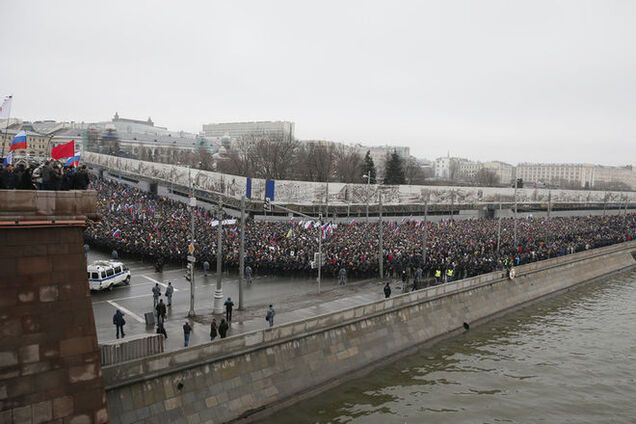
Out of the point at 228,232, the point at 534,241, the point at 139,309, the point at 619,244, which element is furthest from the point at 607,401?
the point at 619,244

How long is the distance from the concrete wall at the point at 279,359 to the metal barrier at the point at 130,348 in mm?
462

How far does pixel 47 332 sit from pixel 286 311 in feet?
37.3

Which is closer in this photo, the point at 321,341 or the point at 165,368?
the point at 165,368

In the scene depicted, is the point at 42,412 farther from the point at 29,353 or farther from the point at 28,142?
the point at 28,142

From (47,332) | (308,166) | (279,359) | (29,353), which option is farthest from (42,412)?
(308,166)

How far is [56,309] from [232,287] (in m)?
14.5

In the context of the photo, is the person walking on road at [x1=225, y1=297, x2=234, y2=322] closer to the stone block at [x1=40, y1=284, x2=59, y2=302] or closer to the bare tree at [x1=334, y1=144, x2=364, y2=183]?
the stone block at [x1=40, y1=284, x2=59, y2=302]

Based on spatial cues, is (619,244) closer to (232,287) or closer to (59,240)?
(232,287)

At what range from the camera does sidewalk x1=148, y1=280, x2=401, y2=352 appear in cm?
1812

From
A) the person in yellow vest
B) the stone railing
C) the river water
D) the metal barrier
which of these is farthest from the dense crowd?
the metal barrier

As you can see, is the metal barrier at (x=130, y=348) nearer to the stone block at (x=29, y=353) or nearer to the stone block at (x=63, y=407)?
the stone block at (x=63, y=407)

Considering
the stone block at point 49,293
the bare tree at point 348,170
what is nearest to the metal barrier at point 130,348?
the stone block at point 49,293

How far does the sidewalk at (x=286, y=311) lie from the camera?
18.1 metres

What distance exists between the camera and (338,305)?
23.4 metres
